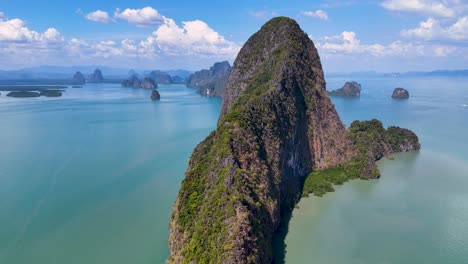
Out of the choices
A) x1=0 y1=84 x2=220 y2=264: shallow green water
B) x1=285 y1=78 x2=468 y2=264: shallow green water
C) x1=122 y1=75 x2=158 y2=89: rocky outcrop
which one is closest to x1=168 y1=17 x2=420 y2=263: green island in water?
x1=285 y1=78 x2=468 y2=264: shallow green water

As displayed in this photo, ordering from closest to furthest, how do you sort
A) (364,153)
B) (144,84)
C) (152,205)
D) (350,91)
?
(152,205) < (364,153) < (350,91) < (144,84)

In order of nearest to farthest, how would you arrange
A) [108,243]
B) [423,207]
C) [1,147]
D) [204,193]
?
[204,193]
[108,243]
[423,207]
[1,147]

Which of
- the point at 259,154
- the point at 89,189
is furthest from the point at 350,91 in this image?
the point at 89,189

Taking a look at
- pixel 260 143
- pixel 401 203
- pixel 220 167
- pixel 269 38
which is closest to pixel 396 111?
pixel 269 38

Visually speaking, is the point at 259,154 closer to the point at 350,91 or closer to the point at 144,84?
the point at 350,91

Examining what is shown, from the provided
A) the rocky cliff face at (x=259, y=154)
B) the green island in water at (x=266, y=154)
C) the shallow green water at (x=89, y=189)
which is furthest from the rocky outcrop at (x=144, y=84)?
the rocky cliff face at (x=259, y=154)

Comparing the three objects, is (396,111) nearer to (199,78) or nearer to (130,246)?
(130,246)
